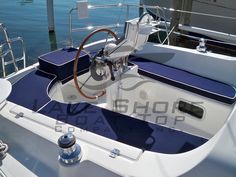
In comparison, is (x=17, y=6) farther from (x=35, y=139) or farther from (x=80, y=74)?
(x=35, y=139)

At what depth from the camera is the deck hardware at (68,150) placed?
1.49 m

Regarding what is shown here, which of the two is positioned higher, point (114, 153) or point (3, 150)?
point (114, 153)

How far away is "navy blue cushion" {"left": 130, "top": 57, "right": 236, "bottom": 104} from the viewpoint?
8.55 feet

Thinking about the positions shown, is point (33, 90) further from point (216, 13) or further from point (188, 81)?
point (216, 13)

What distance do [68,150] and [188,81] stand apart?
1.76 metres

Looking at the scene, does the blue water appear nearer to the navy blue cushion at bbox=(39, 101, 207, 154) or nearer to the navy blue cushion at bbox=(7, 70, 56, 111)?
the navy blue cushion at bbox=(7, 70, 56, 111)

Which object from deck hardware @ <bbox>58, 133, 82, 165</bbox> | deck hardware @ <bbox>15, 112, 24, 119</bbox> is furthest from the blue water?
deck hardware @ <bbox>58, 133, 82, 165</bbox>

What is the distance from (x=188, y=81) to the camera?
283 cm

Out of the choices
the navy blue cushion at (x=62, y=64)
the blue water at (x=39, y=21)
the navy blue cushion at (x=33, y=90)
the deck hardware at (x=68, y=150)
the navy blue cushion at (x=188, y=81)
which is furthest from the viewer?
the blue water at (x=39, y=21)

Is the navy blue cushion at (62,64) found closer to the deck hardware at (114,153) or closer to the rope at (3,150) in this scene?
the rope at (3,150)

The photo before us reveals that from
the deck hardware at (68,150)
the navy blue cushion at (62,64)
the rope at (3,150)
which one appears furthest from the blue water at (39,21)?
the deck hardware at (68,150)

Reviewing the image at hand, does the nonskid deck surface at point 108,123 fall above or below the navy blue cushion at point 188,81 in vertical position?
below

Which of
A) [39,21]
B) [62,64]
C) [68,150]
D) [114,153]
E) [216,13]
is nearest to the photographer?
[68,150]

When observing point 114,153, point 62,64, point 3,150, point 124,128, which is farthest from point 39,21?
point 114,153
